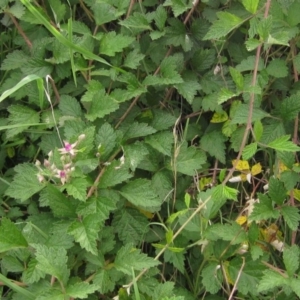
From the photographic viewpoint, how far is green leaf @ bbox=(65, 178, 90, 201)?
4.66 ft

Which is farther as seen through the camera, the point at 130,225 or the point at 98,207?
the point at 130,225

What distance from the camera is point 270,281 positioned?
1.43 metres

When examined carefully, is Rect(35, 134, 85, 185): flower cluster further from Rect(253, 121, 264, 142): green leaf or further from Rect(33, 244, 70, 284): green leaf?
Rect(253, 121, 264, 142): green leaf

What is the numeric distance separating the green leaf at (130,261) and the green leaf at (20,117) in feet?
1.57

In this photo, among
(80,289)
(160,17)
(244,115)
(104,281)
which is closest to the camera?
(80,289)

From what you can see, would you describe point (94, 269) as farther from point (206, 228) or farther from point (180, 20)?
point (180, 20)

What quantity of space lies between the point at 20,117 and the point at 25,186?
0.27 meters

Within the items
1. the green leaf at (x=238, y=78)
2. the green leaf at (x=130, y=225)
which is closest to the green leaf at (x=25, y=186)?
the green leaf at (x=130, y=225)

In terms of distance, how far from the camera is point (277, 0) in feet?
5.56

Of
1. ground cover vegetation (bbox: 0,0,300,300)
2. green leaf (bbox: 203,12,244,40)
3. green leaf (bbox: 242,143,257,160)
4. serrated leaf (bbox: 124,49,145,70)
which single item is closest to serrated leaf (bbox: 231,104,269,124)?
ground cover vegetation (bbox: 0,0,300,300)

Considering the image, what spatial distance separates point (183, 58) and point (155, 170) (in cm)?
36

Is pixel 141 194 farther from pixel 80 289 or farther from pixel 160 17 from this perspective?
pixel 160 17

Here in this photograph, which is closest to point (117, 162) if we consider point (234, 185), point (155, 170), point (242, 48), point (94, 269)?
point (155, 170)

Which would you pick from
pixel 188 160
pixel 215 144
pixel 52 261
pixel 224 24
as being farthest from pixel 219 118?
pixel 52 261
